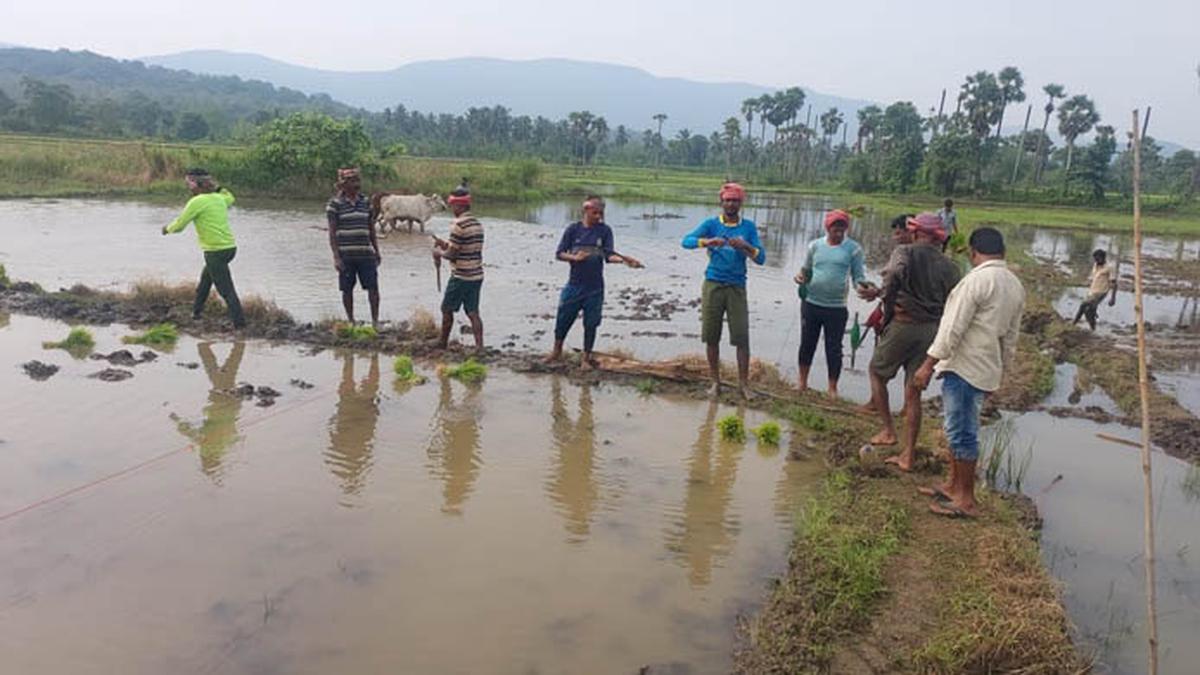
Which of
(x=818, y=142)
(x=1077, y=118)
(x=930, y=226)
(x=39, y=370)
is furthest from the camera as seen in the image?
(x=818, y=142)

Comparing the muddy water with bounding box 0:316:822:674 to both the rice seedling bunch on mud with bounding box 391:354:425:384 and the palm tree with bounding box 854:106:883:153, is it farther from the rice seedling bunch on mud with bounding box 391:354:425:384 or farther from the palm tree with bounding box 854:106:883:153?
the palm tree with bounding box 854:106:883:153

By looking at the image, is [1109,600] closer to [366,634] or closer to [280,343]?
[366,634]

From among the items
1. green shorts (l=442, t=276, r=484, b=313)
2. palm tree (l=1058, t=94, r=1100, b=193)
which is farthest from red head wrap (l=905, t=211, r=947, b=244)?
palm tree (l=1058, t=94, r=1100, b=193)

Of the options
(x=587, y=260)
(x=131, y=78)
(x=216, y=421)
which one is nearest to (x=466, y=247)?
(x=587, y=260)

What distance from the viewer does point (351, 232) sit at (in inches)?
334

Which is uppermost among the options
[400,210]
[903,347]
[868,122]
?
[868,122]

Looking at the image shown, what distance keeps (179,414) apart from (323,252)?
32.1ft

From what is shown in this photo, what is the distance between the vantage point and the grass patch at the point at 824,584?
347 centimetres

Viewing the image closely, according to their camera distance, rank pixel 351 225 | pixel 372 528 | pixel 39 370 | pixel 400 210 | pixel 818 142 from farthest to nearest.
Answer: pixel 818 142, pixel 400 210, pixel 351 225, pixel 39 370, pixel 372 528

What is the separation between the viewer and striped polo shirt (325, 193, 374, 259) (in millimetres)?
8430

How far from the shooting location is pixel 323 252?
15.5 m

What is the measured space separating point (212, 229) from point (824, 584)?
7379 millimetres

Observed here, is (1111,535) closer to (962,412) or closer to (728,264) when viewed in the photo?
(962,412)

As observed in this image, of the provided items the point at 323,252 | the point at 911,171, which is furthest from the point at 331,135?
the point at 911,171
